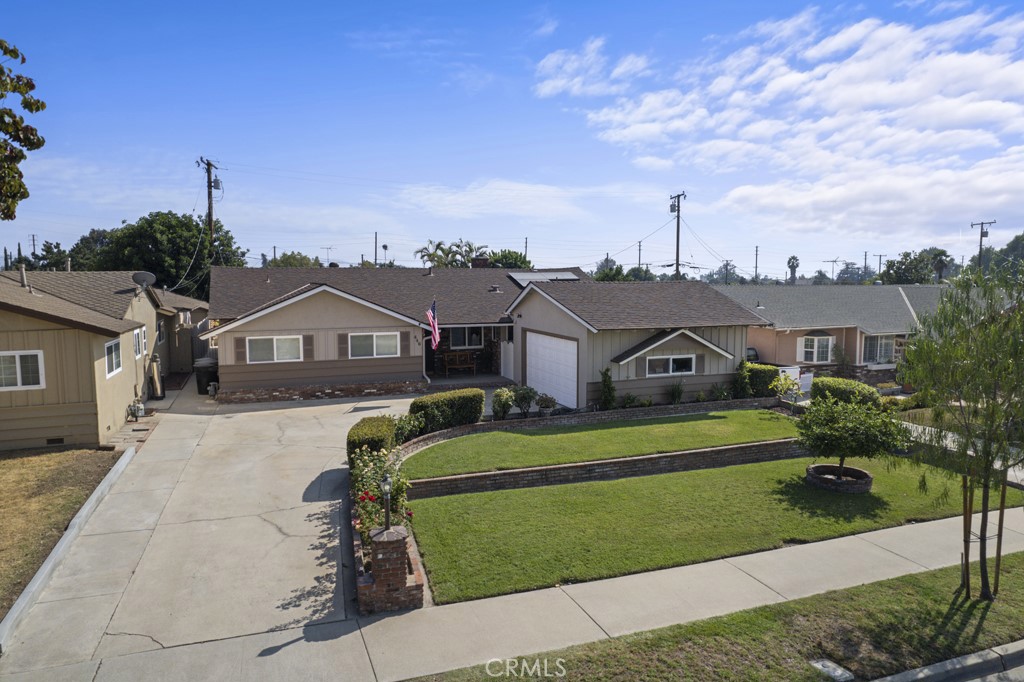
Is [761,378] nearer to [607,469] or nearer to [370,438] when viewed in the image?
[607,469]

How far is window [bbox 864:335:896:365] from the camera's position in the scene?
29778mm

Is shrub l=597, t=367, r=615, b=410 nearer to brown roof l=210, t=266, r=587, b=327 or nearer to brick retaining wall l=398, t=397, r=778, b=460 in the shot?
brick retaining wall l=398, t=397, r=778, b=460

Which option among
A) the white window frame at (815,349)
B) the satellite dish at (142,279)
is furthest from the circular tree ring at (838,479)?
the satellite dish at (142,279)

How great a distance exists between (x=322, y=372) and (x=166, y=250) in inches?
1055

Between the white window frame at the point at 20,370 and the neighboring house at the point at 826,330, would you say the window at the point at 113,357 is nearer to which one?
the white window frame at the point at 20,370

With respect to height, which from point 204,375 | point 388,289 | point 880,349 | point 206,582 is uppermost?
point 388,289

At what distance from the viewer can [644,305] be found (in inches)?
861

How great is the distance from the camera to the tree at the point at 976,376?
7.62 m

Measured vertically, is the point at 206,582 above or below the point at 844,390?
below

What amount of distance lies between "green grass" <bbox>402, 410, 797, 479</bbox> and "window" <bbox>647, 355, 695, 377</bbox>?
2.02m

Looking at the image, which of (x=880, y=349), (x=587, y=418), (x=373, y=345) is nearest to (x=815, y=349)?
(x=880, y=349)

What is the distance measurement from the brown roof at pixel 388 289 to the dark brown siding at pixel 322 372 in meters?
2.00

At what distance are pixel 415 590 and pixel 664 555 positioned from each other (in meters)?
3.77

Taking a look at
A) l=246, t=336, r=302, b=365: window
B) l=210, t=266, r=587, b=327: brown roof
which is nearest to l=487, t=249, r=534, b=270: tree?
l=210, t=266, r=587, b=327: brown roof
